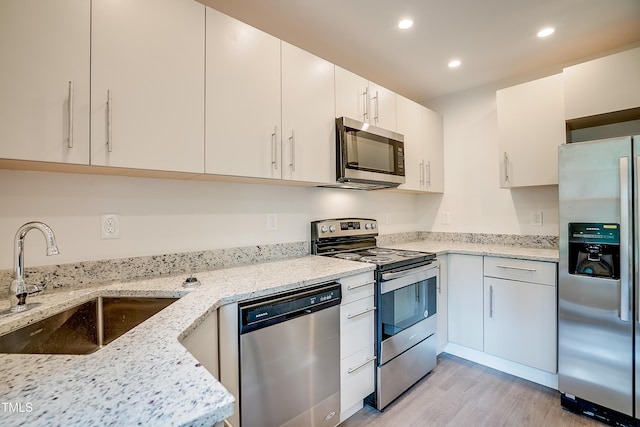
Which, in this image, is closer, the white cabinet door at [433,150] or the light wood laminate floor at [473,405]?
the light wood laminate floor at [473,405]

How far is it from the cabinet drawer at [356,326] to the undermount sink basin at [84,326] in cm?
89

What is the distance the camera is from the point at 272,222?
2.08 metres

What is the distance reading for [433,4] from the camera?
177cm

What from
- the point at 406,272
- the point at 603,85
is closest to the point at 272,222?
the point at 406,272

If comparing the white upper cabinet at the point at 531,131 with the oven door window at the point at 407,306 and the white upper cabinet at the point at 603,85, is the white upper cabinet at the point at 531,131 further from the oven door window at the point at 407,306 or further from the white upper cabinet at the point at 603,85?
the oven door window at the point at 407,306

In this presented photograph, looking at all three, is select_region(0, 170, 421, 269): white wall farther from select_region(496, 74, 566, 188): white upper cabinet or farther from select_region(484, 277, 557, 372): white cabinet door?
select_region(496, 74, 566, 188): white upper cabinet

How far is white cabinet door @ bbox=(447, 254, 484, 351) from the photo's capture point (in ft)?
8.02

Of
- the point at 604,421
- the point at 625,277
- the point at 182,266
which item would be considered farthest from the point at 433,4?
the point at 604,421

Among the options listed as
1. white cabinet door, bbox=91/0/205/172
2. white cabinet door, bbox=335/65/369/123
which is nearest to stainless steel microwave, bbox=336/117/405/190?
white cabinet door, bbox=335/65/369/123

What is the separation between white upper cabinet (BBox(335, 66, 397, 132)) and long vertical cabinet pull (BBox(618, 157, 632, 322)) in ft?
4.77

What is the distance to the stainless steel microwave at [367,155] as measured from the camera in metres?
2.01

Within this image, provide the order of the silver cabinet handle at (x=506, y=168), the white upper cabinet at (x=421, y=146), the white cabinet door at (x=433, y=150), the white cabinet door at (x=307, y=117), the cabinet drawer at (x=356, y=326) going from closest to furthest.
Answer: the cabinet drawer at (x=356, y=326) < the white cabinet door at (x=307, y=117) < the silver cabinet handle at (x=506, y=168) < the white upper cabinet at (x=421, y=146) < the white cabinet door at (x=433, y=150)

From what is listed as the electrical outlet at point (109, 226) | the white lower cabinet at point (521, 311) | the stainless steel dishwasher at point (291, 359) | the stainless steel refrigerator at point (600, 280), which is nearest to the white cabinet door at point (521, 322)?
the white lower cabinet at point (521, 311)

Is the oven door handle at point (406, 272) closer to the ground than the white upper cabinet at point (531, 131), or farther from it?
closer to the ground
